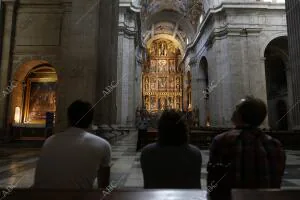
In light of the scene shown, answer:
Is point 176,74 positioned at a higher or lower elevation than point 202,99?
higher

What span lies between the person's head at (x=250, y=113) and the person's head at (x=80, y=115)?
113 cm

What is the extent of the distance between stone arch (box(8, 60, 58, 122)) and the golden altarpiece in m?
30.0

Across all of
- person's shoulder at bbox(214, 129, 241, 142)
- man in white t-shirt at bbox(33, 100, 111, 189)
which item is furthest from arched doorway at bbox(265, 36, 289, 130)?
man in white t-shirt at bbox(33, 100, 111, 189)

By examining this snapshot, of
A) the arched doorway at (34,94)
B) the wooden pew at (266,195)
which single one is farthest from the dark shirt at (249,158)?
the arched doorway at (34,94)

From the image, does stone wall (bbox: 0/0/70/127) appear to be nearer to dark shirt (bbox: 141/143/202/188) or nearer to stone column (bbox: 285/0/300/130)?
dark shirt (bbox: 141/143/202/188)

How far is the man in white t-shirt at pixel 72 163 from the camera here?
1.68 metres

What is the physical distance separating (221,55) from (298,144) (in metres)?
12.0

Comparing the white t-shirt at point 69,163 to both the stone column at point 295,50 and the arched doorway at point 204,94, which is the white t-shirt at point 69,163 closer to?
the stone column at point 295,50

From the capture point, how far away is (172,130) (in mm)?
1787

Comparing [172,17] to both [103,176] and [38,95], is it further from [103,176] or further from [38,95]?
[103,176]

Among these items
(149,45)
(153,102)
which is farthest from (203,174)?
(149,45)

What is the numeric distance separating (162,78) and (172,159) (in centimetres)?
4137

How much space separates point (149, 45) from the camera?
43594 mm

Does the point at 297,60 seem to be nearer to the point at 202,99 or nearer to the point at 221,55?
the point at 221,55
